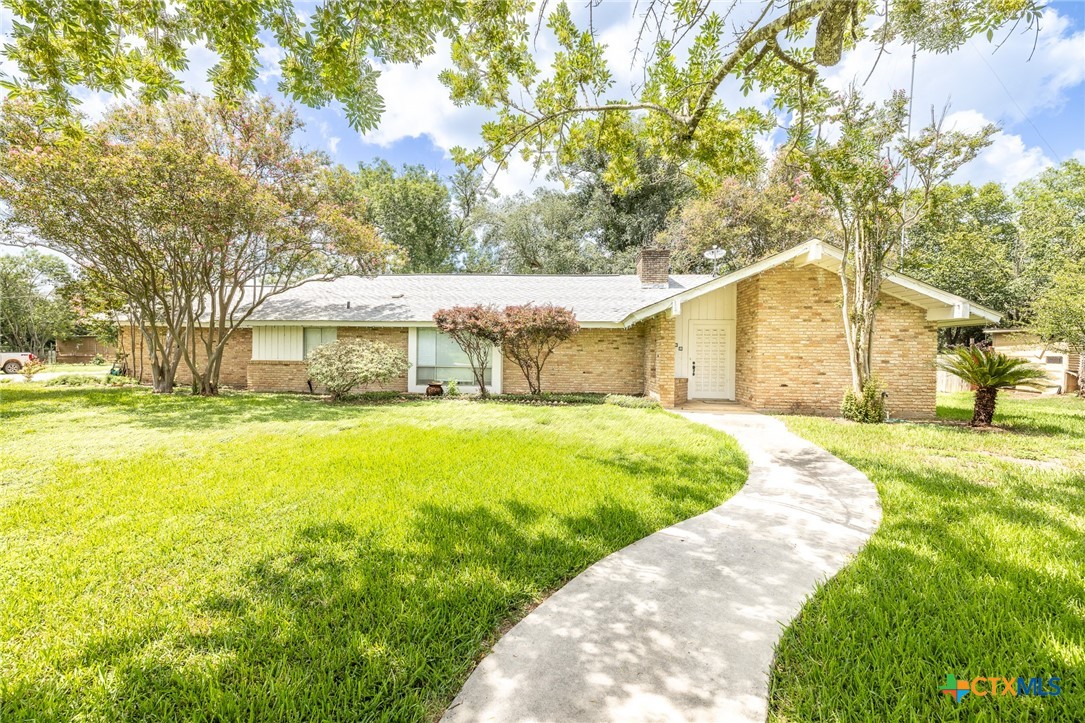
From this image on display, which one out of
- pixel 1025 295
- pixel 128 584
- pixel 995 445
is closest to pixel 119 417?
pixel 128 584

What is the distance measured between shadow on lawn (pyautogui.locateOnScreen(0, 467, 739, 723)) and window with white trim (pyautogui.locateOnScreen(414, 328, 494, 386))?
10296 mm

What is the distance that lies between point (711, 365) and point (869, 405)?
4.17 meters

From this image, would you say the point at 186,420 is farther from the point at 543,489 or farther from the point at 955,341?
the point at 955,341

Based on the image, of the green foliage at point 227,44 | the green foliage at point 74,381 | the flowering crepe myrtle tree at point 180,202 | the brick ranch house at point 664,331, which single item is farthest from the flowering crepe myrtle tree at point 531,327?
the green foliage at point 74,381

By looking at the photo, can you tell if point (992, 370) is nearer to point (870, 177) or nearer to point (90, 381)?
point (870, 177)

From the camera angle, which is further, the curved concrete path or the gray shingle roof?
the gray shingle roof

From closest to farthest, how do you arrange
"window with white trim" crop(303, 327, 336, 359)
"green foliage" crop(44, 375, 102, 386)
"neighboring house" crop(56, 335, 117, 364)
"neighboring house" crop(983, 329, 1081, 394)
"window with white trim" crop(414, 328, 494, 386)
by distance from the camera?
1. "window with white trim" crop(414, 328, 494, 386)
2. "window with white trim" crop(303, 327, 336, 359)
3. "green foliage" crop(44, 375, 102, 386)
4. "neighboring house" crop(983, 329, 1081, 394)
5. "neighboring house" crop(56, 335, 117, 364)

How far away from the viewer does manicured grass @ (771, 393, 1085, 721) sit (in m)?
1.93

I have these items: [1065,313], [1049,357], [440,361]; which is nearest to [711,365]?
[440,361]

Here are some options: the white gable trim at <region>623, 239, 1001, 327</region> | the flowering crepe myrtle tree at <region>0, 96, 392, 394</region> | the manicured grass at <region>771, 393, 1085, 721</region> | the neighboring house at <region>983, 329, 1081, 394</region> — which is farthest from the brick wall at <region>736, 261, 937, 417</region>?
the flowering crepe myrtle tree at <region>0, 96, 392, 394</region>

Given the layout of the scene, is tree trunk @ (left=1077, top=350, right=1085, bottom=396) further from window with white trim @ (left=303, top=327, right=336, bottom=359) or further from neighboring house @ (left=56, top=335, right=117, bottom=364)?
neighboring house @ (left=56, top=335, right=117, bottom=364)

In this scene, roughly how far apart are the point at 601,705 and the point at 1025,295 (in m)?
32.9

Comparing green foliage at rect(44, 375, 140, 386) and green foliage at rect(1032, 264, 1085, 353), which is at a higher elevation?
green foliage at rect(1032, 264, 1085, 353)

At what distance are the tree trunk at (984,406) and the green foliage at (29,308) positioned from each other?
160ft
